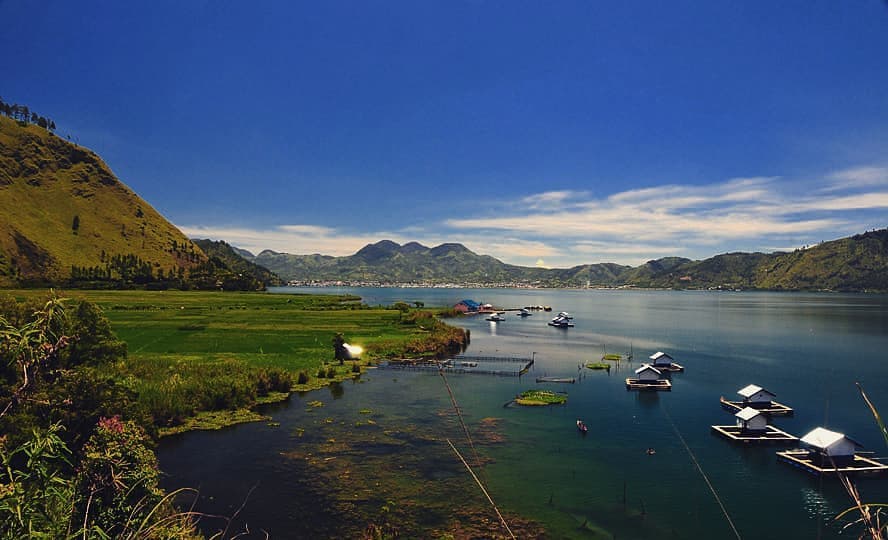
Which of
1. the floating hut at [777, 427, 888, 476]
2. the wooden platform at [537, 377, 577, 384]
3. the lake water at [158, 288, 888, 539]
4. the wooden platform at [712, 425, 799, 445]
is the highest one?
the floating hut at [777, 427, 888, 476]

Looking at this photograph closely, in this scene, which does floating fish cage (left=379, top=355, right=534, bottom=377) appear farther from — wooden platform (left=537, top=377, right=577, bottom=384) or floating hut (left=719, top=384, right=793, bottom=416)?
floating hut (left=719, top=384, right=793, bottom=416)

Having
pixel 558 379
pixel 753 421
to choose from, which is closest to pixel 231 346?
pixel 558 379

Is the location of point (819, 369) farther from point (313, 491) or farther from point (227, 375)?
point (227, 375)

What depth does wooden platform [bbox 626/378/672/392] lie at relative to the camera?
61062mm

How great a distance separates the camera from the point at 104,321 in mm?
37781

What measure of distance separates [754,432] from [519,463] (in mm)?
22617

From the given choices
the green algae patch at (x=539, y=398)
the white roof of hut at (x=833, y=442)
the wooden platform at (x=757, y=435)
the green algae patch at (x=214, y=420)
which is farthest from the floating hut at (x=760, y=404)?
the green algae patch at (x=214, y=420)

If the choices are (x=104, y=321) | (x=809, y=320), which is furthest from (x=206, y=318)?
(x=809, y=320)

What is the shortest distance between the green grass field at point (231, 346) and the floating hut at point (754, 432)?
4232 cm

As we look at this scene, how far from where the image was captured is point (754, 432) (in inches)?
1678

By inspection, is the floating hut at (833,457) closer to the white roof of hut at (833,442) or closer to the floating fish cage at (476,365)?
the white roof of hut at (833,442)

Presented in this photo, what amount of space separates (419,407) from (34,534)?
146ft

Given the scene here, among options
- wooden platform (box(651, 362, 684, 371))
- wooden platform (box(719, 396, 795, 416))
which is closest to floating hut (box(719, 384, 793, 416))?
wooden platform (box(719, 396, 795, 416))

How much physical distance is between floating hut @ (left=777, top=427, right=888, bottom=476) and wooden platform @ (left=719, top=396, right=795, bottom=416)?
41.3 feet
